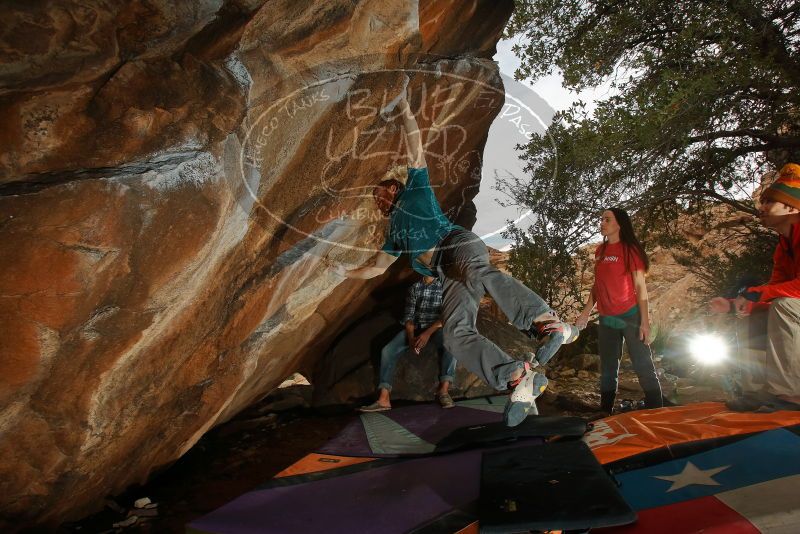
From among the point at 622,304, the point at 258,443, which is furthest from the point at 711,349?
the point at 258,443

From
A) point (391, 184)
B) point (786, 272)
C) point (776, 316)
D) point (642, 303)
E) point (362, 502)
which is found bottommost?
point (362, 502)

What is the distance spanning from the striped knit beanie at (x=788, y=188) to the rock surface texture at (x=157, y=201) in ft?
9.61

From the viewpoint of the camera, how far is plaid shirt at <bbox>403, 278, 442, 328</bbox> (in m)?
5.17

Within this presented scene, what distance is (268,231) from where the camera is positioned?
357 centimetres

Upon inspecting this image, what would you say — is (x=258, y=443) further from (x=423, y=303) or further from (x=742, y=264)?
(x=742, y=264)

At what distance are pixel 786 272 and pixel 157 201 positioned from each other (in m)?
4.44

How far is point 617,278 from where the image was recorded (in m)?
4.32

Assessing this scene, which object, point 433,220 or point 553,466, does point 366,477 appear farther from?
point 433,220

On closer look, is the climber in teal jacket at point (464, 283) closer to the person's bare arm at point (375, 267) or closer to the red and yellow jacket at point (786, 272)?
the person's bare arm at point (375, 267)

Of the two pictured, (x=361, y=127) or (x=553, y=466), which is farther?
(x=361, y=127)

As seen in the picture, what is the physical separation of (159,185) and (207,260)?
637 mm

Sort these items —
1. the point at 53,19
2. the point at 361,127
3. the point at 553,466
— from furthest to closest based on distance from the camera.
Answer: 1. the point at 361,127
2. the point at 553,466
3. the point at 53,19

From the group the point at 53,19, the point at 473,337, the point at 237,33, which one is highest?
the point at 237,33

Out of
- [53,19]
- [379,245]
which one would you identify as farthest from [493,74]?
[53,19]
